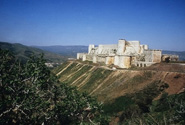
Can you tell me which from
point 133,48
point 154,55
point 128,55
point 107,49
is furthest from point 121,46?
point 154,55

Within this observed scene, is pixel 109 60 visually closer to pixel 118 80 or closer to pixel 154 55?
pixel 118 80

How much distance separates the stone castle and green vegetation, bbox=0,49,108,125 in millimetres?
33319

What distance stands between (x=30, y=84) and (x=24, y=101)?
8.76 ft

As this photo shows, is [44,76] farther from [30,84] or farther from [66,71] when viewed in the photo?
[66,71]

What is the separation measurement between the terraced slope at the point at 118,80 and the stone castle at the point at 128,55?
4.17 m

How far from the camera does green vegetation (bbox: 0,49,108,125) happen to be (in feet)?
53.0

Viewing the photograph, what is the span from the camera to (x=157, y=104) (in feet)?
101

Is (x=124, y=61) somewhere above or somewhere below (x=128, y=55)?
below

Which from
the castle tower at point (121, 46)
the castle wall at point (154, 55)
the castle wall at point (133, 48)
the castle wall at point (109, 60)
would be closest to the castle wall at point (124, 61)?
the castle wall at point (133, 48)

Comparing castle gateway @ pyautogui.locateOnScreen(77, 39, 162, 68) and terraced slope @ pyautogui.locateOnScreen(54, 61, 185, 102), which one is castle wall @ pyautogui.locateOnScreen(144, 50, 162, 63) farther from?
terraced slope @ pyautogui.locateOnScreen(54, 61, 185, 102)

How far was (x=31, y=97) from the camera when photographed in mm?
16719

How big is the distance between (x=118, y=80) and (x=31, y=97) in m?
33.6

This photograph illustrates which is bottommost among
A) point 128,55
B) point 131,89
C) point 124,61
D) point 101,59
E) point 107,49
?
point 131,89

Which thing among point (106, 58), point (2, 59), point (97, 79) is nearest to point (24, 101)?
point (2, 59)
